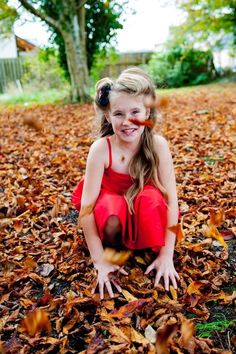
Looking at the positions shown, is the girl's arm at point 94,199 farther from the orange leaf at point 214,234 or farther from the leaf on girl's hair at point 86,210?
the orange leaf at point 214,234

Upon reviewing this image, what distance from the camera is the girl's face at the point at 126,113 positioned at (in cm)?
193

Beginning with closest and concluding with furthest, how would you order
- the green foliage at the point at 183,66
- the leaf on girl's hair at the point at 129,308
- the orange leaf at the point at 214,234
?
the leaf on girl's hair at the point at 129,308, the orange leaf at the point at 214,234, the green foliage at the point at 183,66

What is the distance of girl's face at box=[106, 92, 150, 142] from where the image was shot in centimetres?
193

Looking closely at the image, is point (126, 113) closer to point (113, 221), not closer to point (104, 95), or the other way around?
point (104, 95)

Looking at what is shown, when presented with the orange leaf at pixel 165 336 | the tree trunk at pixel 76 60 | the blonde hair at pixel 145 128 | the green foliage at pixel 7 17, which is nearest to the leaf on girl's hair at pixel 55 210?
the blonde hair at pixel 145 128

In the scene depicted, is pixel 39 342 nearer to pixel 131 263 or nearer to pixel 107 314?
pixel 107 314

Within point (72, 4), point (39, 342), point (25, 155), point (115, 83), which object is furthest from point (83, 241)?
point (72, 4)

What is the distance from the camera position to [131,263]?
2115mm

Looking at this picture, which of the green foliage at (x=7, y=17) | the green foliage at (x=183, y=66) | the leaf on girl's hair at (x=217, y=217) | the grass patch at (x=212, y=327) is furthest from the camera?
the green foliage at (x=183, y=66)

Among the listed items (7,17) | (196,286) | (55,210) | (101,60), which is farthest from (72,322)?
(101,60)

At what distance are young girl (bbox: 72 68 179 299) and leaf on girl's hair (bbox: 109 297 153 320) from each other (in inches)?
5.2

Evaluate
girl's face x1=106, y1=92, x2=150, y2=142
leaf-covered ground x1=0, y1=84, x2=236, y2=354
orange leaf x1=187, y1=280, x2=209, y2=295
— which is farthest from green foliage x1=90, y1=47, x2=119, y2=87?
orange leaf x1=187, y1=280, x2=209, y2=295

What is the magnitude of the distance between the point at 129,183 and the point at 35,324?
36.5 inches

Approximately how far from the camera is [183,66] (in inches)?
703
